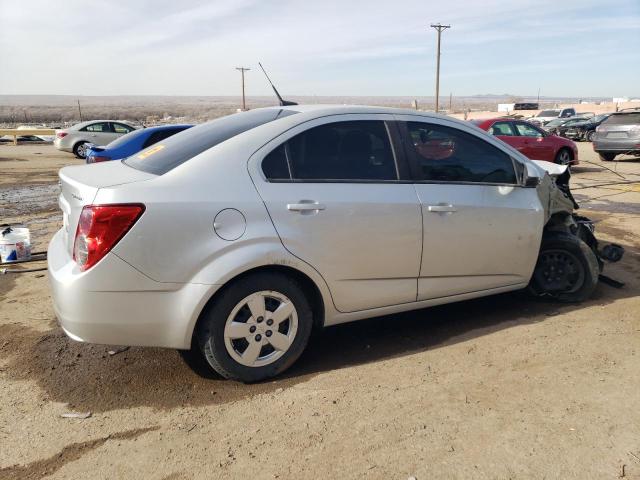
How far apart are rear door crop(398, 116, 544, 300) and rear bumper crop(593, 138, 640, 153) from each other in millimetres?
14131

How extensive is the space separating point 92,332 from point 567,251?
3.75 metres

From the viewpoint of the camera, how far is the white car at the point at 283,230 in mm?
2938

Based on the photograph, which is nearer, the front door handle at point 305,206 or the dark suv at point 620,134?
the front door handle at point 305,206

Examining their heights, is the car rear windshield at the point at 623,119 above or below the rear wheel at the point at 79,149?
above

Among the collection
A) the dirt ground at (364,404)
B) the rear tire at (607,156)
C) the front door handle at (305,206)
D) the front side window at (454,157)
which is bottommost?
the dirt ground at (364,404)

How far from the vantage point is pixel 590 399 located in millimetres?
3098

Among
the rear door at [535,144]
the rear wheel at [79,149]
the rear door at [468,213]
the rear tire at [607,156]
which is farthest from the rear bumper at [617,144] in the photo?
the rear wheel at [79,149]

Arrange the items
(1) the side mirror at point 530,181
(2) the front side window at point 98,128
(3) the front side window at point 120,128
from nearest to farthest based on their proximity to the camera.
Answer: (1) the side mirror at point 530,181 < (2) the front side window at point 98,128 < (3) the front side window at point 120,128

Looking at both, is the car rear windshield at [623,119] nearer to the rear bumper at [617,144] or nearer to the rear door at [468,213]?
the rear bumper at [617,144]

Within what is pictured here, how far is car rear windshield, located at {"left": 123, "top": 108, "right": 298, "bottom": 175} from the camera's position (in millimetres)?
3320

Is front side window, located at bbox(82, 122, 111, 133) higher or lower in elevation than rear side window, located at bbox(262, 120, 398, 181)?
lower

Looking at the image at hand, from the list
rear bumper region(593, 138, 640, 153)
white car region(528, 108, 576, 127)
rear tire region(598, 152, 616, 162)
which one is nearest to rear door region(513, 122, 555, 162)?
rear bumper region(593, 138, 640, 153)

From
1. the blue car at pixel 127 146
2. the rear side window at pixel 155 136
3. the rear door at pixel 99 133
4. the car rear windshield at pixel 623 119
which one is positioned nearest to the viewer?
the blue car at pixel 127 146

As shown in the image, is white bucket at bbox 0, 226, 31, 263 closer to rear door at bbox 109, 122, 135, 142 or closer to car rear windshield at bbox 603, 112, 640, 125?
car rear windshield at bbox 603, 112, 640, 125
